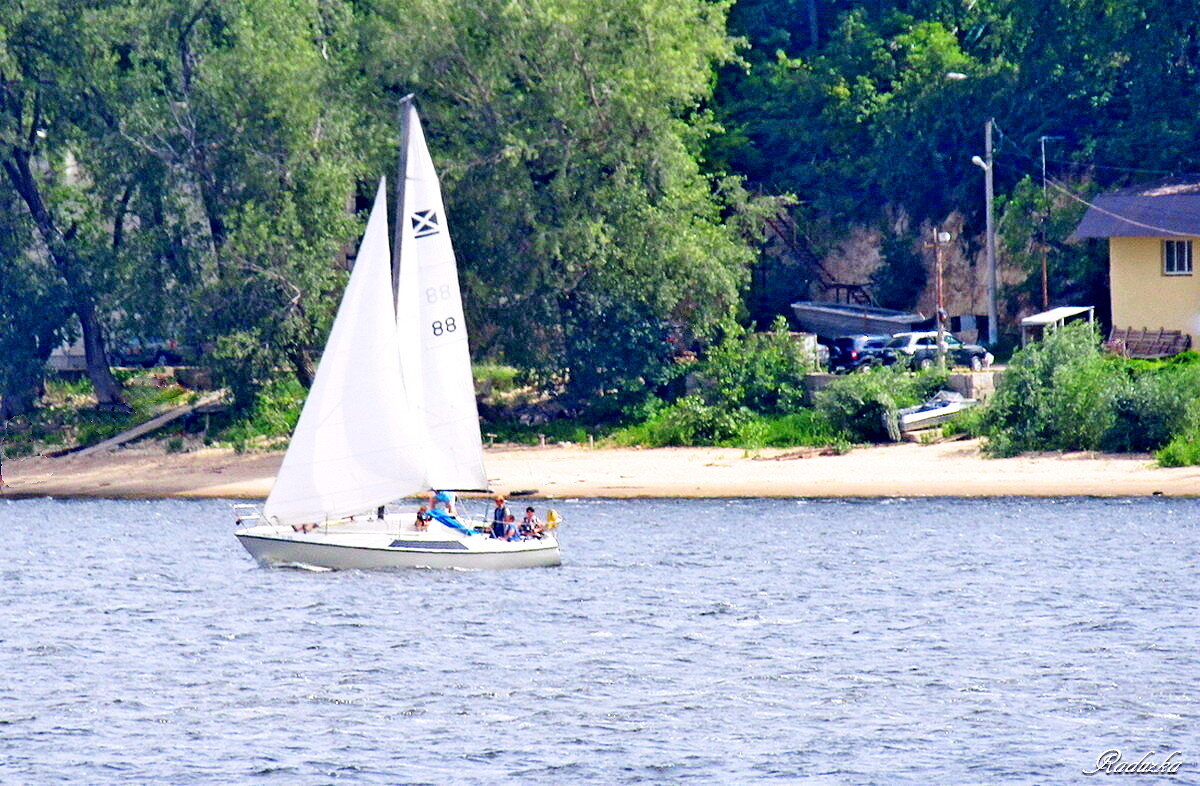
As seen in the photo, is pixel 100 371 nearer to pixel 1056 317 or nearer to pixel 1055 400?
pixel 1056 317

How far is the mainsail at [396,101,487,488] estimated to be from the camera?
40.5 meters

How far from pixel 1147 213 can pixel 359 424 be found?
106ft

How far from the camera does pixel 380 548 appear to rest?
39281mm

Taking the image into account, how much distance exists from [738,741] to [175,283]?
38444mm

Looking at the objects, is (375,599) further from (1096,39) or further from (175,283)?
(1096,39)

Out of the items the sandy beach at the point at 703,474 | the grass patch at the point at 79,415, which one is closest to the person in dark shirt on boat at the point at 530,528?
the sandy beach at the point at 703,474

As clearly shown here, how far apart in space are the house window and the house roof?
3.43 feet

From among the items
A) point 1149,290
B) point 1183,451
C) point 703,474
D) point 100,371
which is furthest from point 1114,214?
point 100,371

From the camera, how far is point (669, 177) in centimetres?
6072

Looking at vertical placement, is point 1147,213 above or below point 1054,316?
above

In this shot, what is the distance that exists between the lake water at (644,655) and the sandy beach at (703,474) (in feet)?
4.53

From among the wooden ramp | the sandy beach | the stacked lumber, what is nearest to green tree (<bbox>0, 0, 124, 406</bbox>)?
the wooden ramp

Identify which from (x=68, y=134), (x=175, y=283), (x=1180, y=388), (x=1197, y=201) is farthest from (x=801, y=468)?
(x=68, y=134)

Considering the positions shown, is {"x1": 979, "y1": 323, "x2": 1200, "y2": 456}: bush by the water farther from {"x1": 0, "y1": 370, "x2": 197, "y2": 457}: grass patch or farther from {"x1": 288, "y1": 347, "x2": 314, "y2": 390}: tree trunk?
{"x1": 0, "y1": 370, "x2": 197, "y2": 457}: grass patch
